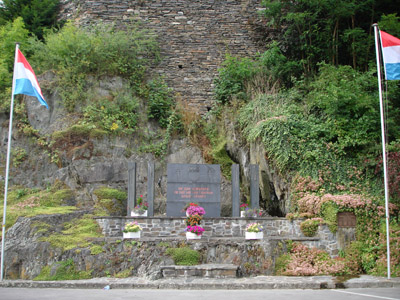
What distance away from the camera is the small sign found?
9.88 metres

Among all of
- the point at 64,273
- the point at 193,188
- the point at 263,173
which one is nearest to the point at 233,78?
Result: the point at 263,173

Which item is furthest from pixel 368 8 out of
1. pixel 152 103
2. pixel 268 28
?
pixel 152 103

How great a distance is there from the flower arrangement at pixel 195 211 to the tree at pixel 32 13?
11.4 meters

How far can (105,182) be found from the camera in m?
12.7

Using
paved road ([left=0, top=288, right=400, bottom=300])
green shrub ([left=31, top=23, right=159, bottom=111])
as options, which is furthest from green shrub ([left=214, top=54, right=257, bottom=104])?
paved road ([left=0, top=288, right=400, bottom=300])

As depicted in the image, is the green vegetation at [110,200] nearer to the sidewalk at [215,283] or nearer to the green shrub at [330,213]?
the sidewalk at [215,283]

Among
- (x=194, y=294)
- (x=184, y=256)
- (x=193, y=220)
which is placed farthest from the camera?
(x=193, y=220)

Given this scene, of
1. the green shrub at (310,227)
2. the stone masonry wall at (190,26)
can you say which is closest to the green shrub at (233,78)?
the stone masonry wall at (190,26)

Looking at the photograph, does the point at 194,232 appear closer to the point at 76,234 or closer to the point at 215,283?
the point at 215,283

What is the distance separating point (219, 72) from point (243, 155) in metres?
4.59

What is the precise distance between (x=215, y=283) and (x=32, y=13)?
14670 millimetres

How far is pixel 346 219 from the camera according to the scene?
9914mm

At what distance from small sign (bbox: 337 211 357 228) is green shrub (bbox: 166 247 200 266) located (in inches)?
153

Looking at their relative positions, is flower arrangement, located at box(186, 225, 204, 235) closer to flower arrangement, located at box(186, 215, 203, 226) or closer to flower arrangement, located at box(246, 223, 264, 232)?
flower arrangement, located at box(186, 215, 203, 226)
